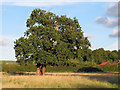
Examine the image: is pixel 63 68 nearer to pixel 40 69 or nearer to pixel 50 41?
pixel 40 69

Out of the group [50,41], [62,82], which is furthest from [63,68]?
[62,82]

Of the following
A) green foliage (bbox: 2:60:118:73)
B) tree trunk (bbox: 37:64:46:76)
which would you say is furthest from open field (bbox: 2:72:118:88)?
green foliage (bbox: 2:60:118:73)

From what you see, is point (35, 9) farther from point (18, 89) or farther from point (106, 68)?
point (106, 68)

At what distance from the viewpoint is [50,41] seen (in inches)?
1703

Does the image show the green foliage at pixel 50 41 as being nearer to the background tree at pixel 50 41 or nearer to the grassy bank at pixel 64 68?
the background tree at pixel 50 41

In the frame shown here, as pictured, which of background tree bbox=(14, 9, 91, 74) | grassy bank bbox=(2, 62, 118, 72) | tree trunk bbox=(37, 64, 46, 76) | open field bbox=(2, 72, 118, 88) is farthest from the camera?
grassy bank bbox=(2, 62, 118, 72)

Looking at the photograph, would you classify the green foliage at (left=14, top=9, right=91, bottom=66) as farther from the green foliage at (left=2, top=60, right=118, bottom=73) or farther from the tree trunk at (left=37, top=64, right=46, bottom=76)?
the green foliage at (left=2, top=60, right=118, bottom=73)

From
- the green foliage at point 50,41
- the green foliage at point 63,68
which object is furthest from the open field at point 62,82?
the green foliage at point 63,68

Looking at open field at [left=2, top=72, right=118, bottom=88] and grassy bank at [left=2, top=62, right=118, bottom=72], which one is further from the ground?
open field at [left=2, top=72, right=118, bottom=88]

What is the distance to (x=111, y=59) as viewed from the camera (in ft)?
326

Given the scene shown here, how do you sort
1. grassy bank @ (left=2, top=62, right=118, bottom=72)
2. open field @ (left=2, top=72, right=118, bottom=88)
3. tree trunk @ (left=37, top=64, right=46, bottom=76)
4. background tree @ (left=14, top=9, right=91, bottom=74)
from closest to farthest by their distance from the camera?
1. open field @ (left=2, top=72, right=118, bottom=88)
2. background tree @ (left=14, top=9, right=91, bottom=74)
3. tree trunk @ (left=37, top=64, right=46, bottom=76)
4. grassy bank @ (left=2, top=62, right=118, bottom=72)

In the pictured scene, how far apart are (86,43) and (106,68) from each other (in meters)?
30.2

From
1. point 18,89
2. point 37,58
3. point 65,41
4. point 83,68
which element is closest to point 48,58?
point 37,58

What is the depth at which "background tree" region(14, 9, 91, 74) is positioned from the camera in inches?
1630
